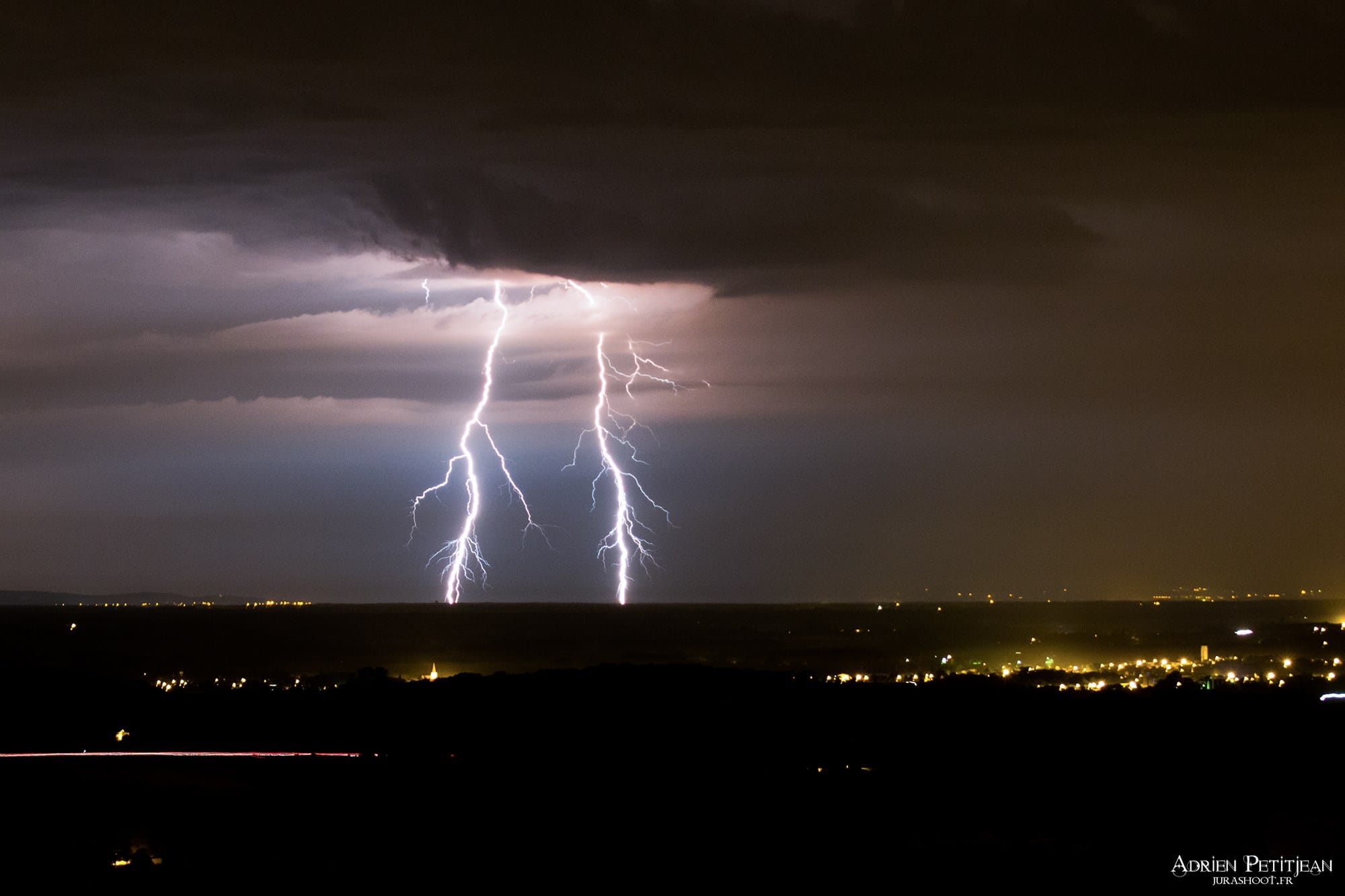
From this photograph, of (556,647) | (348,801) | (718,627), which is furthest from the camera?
(718,627)

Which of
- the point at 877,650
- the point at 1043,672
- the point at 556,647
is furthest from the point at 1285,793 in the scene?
the point at 556,647

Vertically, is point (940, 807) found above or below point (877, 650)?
below

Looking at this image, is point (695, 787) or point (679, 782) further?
point (679, 782)

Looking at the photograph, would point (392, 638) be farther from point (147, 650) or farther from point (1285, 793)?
point (1285, 793)

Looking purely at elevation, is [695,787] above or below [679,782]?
below

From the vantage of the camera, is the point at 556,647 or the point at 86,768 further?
the point at 556,647

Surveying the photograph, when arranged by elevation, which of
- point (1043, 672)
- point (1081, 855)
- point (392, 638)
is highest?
point (392, 638)

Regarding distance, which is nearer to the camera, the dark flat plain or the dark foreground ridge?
the dark flat plain

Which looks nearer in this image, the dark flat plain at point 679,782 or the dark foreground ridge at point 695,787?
the dark flat plain at point 679,782
